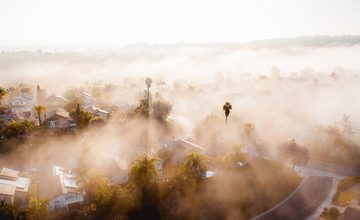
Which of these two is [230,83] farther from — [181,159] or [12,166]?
[12,166]

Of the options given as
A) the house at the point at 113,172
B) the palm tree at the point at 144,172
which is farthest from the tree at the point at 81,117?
the palm tree at the point at 144,172

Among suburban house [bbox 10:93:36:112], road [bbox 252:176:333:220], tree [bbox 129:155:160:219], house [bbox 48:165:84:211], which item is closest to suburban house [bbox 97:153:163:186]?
tree [bbox 129:155:160:219]

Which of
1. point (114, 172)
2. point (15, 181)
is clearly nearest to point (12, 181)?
point (15, 181)

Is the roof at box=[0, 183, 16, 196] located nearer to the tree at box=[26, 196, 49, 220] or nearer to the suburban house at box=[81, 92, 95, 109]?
the tree at box=[26, 196, 49, 220]

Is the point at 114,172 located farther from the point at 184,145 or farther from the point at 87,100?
the point at 87,100

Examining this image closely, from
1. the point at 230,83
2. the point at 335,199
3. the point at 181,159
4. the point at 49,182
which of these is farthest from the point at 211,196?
the point at 230,83

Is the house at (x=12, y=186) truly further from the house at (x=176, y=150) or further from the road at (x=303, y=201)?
the road at (x=303, y=201)
